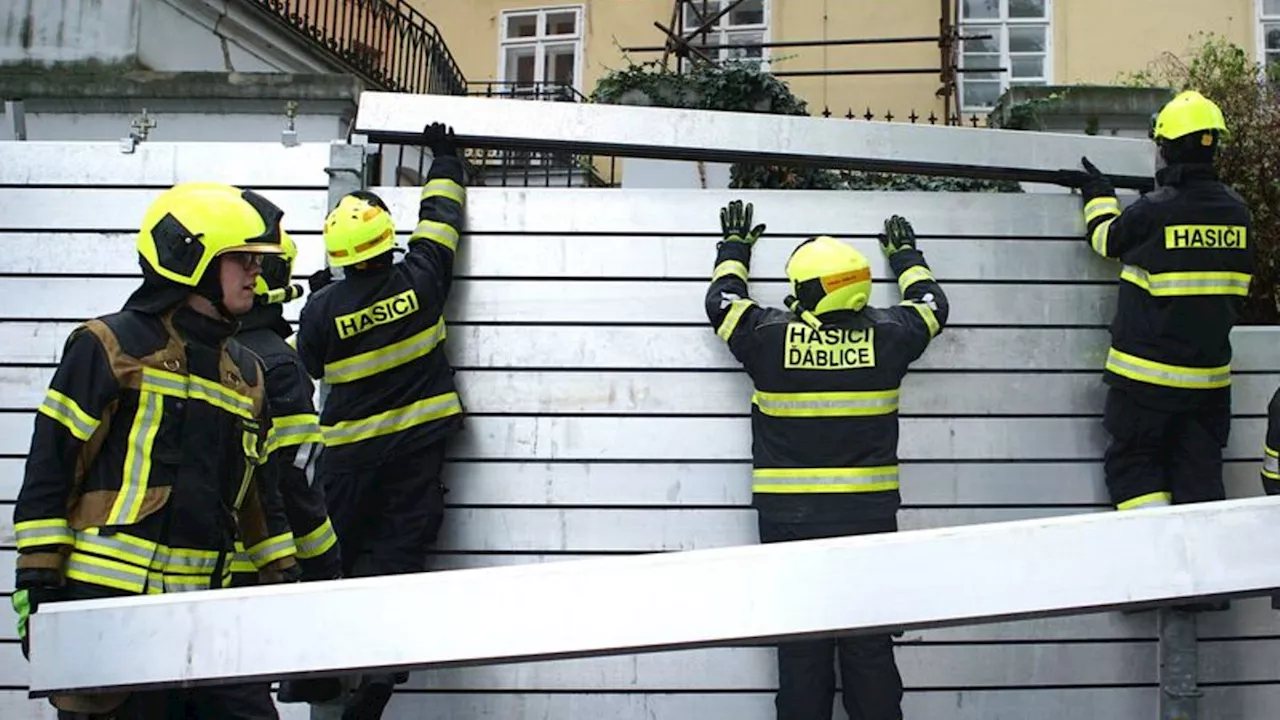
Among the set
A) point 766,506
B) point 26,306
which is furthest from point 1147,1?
point 26,306

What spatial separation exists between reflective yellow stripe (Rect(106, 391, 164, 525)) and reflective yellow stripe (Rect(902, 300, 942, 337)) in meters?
2.97

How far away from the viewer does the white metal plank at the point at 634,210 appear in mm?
4949

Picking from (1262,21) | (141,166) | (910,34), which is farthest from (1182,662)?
(1262,21)

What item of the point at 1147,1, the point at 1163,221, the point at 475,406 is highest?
the point at 1147,1

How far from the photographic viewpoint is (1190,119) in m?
4.79

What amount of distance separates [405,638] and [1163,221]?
171 inches

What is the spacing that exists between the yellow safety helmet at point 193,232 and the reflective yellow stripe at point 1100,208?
3609 mm

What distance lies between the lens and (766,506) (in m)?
4.58

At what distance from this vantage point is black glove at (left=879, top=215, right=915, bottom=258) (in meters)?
5.00

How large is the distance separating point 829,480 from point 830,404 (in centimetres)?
30

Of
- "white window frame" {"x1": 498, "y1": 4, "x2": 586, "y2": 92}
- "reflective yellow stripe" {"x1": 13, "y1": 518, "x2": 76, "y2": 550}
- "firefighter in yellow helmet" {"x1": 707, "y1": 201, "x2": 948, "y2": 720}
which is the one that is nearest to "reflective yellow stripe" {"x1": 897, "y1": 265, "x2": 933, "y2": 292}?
"firefighter in yellow helmet" {"x1": 707, "y1": 201, "x2": 948, "y2": 720}

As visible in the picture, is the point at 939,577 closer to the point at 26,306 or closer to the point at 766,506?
the point at 766,506

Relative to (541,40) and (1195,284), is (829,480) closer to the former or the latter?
(1195,284)

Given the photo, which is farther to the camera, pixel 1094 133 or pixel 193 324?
pixel 1094 133
